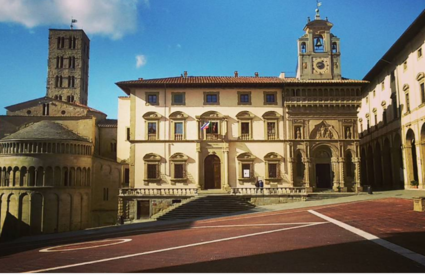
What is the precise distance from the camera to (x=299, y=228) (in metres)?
18.8

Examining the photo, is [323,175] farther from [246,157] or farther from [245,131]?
[245,131]

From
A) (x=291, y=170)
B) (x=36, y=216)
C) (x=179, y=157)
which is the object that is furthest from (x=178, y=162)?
(x=36, y=216)

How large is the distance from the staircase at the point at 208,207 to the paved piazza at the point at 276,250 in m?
9.92

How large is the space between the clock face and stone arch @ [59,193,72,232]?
32.3 metres

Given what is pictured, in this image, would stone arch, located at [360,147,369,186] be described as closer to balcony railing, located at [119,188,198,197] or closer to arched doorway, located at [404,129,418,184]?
arched doorway, located at [404,129,418,184]

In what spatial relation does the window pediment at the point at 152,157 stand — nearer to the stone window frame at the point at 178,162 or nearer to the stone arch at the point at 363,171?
the stone window frame at the point at 178,162

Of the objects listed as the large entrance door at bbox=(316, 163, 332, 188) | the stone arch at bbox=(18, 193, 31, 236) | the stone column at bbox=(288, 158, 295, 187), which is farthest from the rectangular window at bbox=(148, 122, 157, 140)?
the large entrance door at bbox=(316, 163, 332, 188)

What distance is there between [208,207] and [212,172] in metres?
8.26

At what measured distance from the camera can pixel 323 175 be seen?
40.5 metres

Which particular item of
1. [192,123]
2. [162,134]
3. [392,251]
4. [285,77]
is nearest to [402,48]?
[285,77]

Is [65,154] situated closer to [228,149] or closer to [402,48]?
[228,149]

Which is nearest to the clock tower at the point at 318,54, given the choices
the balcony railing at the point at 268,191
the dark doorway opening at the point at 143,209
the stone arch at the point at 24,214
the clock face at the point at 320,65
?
the clock face at the point at 320,65

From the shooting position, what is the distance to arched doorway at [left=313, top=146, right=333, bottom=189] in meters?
40.2

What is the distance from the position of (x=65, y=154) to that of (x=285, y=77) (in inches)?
1103
